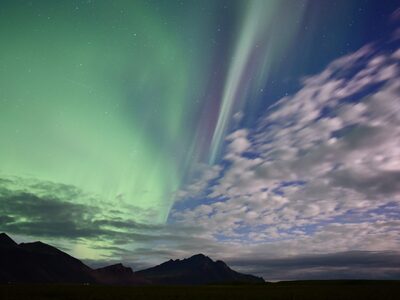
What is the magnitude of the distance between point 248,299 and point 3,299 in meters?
35.4

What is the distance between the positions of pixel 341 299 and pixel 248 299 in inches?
552

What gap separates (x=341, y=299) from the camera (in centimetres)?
5666

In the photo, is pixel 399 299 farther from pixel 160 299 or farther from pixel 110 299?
pixel 110 299

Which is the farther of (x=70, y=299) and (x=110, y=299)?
(x=70, y=299)

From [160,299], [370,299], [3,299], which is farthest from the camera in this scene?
[160,299]

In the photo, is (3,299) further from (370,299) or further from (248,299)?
(370,299)

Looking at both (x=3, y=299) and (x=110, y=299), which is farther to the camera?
(x=110, y=299)

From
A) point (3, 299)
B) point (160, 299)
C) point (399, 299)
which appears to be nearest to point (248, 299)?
point (160, 299)

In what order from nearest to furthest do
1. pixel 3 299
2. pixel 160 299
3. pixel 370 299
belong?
pixel 3 299 < pixel 370 299 < pixel 160 299

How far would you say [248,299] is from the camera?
59406 millimetres

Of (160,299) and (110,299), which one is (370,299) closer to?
(160,299)

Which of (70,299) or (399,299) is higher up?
(70,299)

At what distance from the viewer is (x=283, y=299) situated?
2242 inches

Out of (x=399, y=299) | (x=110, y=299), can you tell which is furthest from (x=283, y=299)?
(x=110, y=299)
